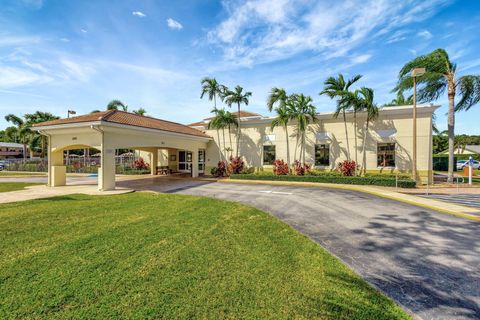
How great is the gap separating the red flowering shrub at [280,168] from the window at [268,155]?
3.83ft

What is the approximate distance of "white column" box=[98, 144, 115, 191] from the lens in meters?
13.6

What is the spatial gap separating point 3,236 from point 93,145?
909cm

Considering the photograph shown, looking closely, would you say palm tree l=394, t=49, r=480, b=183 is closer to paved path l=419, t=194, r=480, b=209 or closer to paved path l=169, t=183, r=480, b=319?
paved path l=419, t=194, r=480, b=209

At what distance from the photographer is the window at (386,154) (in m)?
17.4

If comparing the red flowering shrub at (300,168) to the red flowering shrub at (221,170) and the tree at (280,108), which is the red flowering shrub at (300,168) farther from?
the red flowering shrub at (221,170)

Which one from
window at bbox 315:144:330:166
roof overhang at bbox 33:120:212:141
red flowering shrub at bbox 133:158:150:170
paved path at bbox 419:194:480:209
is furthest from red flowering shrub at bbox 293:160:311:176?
red flowering shrub at bbox 133:158:150:170

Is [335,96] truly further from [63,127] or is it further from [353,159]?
[63,127]

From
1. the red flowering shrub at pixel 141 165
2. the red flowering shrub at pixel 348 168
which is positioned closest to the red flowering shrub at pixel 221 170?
the red flowering shrub at pixel 141 165

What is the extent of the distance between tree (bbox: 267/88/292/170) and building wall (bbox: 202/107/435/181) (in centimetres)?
103

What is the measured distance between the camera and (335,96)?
17172 mm

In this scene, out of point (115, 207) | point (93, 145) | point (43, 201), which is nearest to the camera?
point (115, 207)

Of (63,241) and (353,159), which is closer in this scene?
(63,241)

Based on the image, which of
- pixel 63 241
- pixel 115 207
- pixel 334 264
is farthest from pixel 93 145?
pixel 334 264

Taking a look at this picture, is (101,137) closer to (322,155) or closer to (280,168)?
(280,168)
